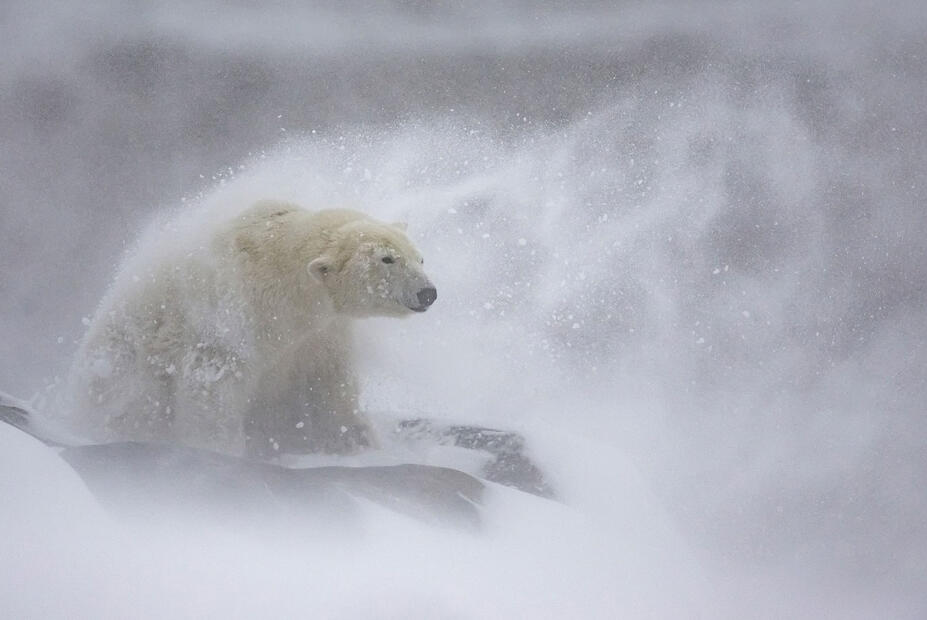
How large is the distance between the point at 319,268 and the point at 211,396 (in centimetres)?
47

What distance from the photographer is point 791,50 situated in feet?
15.6

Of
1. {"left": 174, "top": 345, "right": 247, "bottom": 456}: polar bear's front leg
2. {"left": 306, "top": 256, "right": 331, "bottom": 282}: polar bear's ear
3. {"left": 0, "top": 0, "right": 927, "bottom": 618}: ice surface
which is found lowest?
{"left": 174, "top": 345, "right": 247, "bottom": 456}: polar bear's front leg

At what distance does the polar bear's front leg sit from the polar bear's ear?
0.33m

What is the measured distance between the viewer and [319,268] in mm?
2477

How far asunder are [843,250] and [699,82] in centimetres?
116

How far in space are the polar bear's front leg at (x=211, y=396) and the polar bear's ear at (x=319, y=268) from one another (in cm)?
33

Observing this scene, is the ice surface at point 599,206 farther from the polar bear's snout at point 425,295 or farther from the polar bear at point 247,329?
the polar bear's snout at point 425,295

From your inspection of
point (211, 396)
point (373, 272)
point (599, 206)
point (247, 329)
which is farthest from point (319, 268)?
point (599, 206)

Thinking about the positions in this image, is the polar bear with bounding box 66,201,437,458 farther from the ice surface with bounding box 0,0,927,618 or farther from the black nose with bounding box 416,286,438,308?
the ice surface with bounding box 0,0,927,618

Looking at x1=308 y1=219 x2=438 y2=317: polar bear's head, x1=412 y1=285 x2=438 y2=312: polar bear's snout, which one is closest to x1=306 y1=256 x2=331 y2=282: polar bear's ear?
x1=308 y1=219 x2=438 y2=317: polar bear's head

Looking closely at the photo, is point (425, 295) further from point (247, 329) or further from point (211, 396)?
point (211, 396)

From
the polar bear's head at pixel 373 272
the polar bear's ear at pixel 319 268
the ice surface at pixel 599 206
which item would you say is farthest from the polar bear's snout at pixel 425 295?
the ice surface at pixel 599 206

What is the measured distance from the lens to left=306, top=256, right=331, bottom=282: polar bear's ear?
245 centimetres

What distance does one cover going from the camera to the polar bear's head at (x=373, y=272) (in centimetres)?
247
